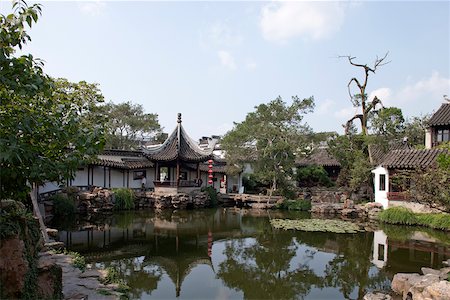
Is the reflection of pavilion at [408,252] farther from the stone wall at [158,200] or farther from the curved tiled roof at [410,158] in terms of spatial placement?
the stone wall at [158,200]

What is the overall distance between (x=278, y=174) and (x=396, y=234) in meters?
8.96

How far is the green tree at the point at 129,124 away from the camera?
32.9m

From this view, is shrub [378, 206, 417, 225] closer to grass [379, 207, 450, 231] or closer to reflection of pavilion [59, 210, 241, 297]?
grass [379, 207, 450, 231]

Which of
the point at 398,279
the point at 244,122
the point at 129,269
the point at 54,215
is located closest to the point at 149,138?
the point at 244,122

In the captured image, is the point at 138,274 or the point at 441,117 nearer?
the point at 138,274

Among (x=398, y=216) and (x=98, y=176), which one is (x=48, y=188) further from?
(x=398, y=216)

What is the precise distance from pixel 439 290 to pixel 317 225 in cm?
959

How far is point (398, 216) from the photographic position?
1622cm

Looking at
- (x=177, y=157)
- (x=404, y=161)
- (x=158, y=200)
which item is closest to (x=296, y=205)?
(x=404, y=161)

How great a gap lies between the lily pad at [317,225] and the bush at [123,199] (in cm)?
823

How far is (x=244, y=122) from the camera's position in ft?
75.4

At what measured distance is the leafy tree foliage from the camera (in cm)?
368

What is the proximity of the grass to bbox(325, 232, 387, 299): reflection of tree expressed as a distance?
3945mm

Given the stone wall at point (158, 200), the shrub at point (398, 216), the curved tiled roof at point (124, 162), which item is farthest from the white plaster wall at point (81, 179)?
the shrub at point (398, 216)
